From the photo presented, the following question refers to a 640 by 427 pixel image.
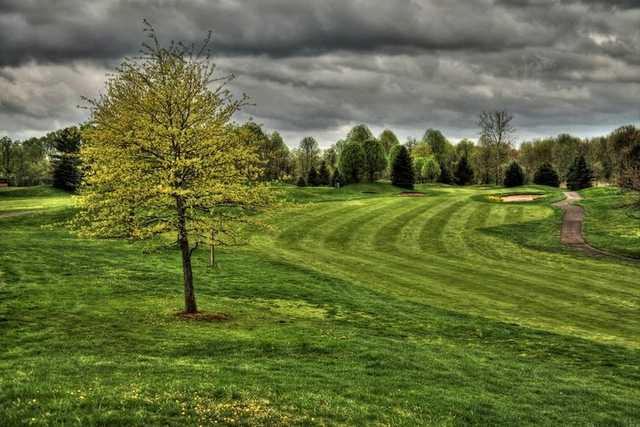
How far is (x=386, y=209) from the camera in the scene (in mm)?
68500

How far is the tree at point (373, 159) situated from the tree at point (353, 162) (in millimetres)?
1478

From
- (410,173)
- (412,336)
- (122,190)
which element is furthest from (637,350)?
(410,173)

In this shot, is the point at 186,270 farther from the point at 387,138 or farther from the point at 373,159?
the point at 387,138

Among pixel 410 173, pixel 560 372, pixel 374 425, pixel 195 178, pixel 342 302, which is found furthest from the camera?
pixel 410 173

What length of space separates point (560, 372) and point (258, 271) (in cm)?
2113

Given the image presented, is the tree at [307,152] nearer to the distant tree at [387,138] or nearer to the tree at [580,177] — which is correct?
the distant tree at [387,138]

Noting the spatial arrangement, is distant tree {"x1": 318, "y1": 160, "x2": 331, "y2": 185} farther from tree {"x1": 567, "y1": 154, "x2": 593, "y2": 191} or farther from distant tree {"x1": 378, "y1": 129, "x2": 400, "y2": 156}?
tree {"x1": 567, "y1": 154, "x2": 593, "y2": 191}

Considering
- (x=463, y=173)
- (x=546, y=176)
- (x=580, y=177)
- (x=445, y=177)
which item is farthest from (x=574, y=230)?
(x=445, y=177)

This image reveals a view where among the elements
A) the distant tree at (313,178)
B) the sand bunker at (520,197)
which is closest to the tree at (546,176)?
the sand bunker at (520,197)

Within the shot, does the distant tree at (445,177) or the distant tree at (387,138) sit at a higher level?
the distant tree at (387,138)

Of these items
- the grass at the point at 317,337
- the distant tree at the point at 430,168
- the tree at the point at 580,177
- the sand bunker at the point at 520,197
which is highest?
the distant tree at the point at 430,168

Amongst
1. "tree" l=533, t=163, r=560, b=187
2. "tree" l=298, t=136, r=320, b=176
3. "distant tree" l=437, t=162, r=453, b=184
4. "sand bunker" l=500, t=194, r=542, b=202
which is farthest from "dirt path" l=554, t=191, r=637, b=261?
"tree" l=298, t=136, r=320, b=176

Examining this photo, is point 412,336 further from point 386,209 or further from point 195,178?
point 386,209

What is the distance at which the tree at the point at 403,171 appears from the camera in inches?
4338
